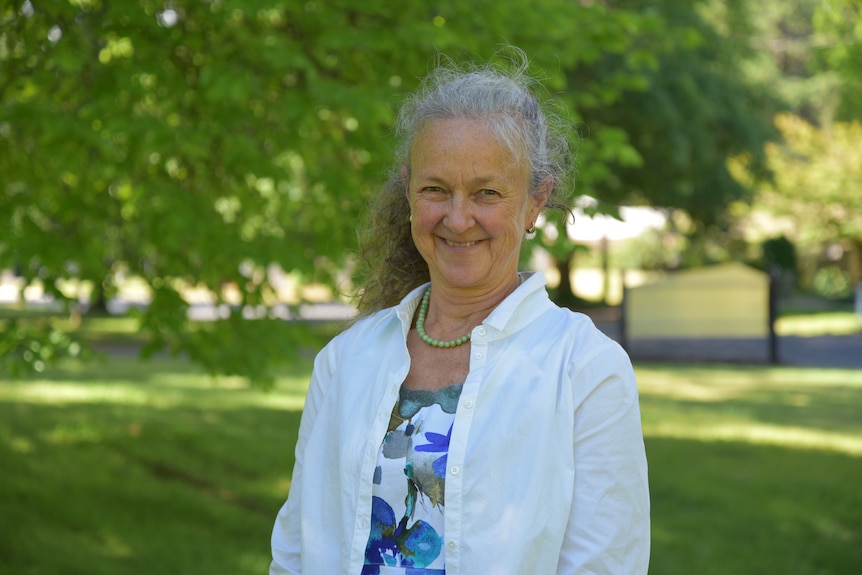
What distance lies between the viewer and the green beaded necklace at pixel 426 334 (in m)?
2.30

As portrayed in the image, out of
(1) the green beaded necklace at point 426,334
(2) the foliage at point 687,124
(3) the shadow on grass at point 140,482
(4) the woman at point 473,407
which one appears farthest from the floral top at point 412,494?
(2) the foliage at point 687,124

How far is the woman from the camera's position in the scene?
206cm

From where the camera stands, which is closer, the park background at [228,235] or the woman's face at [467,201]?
the woman's face at [467,201]

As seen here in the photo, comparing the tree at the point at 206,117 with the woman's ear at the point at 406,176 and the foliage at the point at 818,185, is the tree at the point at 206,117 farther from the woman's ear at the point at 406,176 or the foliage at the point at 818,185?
the foliage at the point at 818,185

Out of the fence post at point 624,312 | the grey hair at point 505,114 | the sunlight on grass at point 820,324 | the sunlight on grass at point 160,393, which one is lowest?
the sunlight on grass at point 820,324

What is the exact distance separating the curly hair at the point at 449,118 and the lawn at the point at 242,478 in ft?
12.9

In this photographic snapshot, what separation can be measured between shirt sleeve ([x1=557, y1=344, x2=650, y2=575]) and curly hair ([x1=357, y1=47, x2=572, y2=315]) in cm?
47

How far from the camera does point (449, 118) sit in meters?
2.21

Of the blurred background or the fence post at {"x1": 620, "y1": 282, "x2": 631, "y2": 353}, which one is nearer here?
the blurred background

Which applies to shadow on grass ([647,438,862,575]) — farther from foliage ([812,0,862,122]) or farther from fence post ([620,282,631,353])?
fence post ([620,282,631,353])

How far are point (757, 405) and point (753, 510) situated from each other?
5.42 m

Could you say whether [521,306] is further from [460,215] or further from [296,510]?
[296,510]

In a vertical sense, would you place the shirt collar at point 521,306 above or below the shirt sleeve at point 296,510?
above

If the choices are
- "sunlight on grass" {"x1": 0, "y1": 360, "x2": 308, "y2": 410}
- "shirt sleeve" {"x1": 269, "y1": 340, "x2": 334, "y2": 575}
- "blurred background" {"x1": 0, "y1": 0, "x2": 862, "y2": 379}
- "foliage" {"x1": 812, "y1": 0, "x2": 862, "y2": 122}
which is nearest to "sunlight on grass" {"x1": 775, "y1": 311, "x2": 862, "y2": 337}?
"foliage" {"x1": 812, "y1": 0, "x2": 862, "y2": 122}
